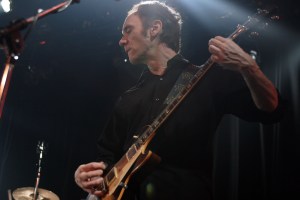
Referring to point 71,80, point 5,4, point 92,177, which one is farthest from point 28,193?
point 92,177

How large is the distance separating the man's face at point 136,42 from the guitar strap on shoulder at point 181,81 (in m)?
0.43

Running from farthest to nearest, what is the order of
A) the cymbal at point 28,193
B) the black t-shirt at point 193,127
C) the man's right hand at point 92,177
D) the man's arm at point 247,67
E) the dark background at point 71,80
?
the cymbal at point 28,193 < the dark background at point 71,80 < the man's right hand at point 92,177 < the black t-shirt at point 193,127 < the man's arm at point 247,67

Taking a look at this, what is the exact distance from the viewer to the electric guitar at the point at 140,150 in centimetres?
233

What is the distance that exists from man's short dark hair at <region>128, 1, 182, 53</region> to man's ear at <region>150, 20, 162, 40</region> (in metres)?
0.03

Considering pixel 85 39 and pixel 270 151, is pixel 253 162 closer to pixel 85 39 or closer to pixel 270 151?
pixel 270 151

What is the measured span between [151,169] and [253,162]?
208 centimetres

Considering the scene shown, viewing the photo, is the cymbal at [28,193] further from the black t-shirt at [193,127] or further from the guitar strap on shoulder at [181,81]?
the guitar strap on shoulder at [181,81]

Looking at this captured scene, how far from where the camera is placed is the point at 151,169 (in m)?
2.29

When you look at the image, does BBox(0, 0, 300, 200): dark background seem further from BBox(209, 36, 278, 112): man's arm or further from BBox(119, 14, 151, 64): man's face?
BBox(209, 36, 278, 112): man's arm

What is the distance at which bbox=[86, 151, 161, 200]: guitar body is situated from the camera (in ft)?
7.39

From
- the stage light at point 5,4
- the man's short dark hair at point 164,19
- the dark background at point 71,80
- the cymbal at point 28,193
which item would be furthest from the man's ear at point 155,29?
the cymbal at point 28,193

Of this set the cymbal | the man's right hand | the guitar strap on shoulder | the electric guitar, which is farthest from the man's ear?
the cymbal

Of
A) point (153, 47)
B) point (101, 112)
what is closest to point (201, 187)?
point (153, 47)

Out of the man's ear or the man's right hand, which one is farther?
the man's ear
